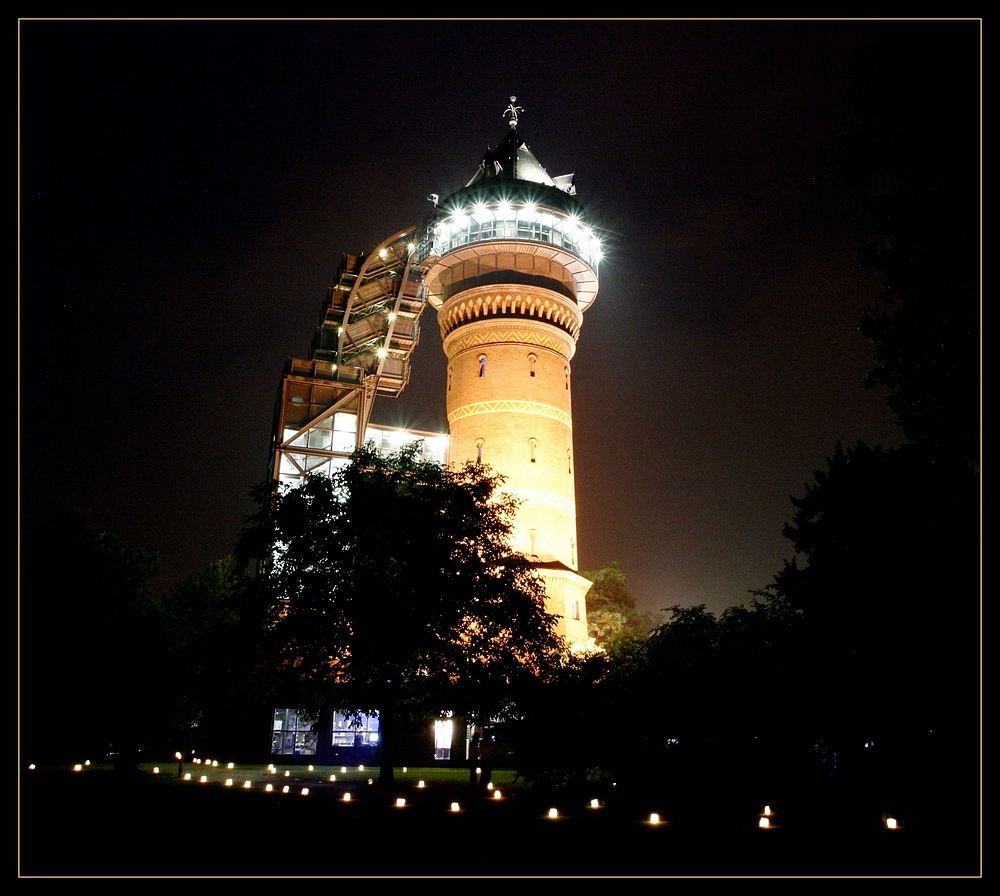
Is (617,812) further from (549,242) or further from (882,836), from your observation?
(549,242)

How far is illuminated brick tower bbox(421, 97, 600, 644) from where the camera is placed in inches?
1645

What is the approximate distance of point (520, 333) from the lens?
147ft

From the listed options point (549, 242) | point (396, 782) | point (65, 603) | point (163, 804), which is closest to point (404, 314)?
point (549, 242)

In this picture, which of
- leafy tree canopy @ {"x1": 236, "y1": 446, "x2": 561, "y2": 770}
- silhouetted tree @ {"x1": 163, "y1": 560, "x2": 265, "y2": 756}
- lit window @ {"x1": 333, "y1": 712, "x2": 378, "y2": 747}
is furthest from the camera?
lit window @ {"x1": 333, "y1": 712, "x2": 378, "y2": 747}

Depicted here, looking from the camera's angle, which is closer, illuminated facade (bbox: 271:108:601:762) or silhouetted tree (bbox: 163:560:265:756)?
silhouetted tree (bbox: 163:560:265:756)

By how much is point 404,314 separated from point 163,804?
127 ft

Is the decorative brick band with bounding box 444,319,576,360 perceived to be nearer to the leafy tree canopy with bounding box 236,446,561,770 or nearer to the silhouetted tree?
the silhouetted tree

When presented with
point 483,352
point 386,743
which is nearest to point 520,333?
point 483,352

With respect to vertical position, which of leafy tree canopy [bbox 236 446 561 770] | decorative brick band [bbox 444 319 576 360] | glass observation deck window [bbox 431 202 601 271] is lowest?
leafy tree canopy [bbox 236 446 561 770]

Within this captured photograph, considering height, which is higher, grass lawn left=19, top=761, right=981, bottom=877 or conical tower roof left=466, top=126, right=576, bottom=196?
conical tower roof left=466, top=126, right=576, bottom=196

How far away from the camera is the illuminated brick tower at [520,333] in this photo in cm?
4178

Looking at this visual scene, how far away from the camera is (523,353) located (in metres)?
44.6

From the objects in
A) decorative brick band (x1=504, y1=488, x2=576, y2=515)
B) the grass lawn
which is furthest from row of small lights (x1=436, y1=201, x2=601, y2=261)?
the grass lawn

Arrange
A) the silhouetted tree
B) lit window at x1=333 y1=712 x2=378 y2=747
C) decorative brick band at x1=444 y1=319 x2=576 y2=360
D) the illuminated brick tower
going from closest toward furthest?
1. the silhouetted tree
2. lit window at x1=333 y1=712 x2=378 y2=747
3. the illuminated brick tower
4. decorative brick band at x1=444 y1=319 x2=576 y2=360
